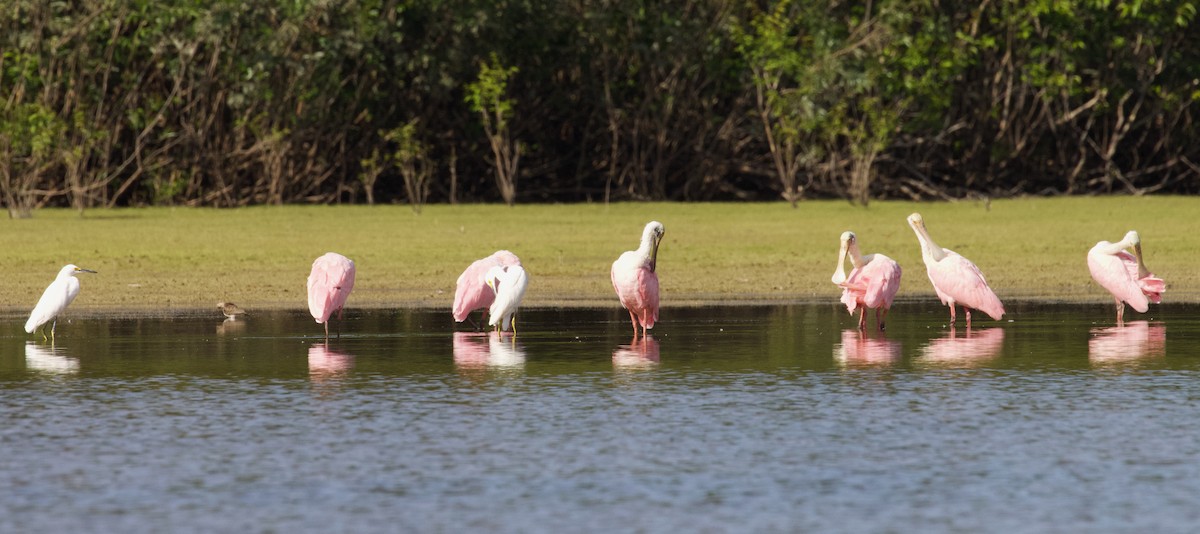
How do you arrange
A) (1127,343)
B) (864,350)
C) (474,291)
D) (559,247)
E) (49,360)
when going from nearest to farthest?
1. (49,360)
2. (864,350)
3. (1127,343)
4. (474,291)
5. (559,247)

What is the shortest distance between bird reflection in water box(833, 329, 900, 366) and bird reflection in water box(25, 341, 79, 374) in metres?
4.70

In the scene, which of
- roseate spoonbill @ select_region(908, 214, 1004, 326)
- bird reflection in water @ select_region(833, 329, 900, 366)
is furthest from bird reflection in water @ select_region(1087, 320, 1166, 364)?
bird reflection in water @ select_region(833, 329, 900, 366)

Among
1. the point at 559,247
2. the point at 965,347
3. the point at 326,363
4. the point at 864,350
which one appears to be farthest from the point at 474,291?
the point at 559,247

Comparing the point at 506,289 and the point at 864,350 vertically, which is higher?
the point at 506,289

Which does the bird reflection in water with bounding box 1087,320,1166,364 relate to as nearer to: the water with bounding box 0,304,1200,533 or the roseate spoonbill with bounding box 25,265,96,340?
the water with bounding box 0,304,1200,533

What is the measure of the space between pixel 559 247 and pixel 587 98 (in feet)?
55.0

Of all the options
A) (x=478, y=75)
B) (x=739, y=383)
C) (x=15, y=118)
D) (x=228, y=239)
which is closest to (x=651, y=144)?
(x=478, y=75)

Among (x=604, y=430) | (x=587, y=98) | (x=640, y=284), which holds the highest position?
(x=587, y=98)

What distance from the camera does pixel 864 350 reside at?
1259 cm

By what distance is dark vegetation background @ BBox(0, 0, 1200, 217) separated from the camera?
3534 cm

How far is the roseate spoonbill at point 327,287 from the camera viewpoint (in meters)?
13.6

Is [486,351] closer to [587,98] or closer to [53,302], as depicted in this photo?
[53,302]

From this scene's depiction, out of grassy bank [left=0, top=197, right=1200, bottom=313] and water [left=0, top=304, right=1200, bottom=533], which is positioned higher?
grassy bank [left=0, top=197, right=1200, bottom=313]

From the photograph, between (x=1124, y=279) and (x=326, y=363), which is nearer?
(x=326, y=363)
